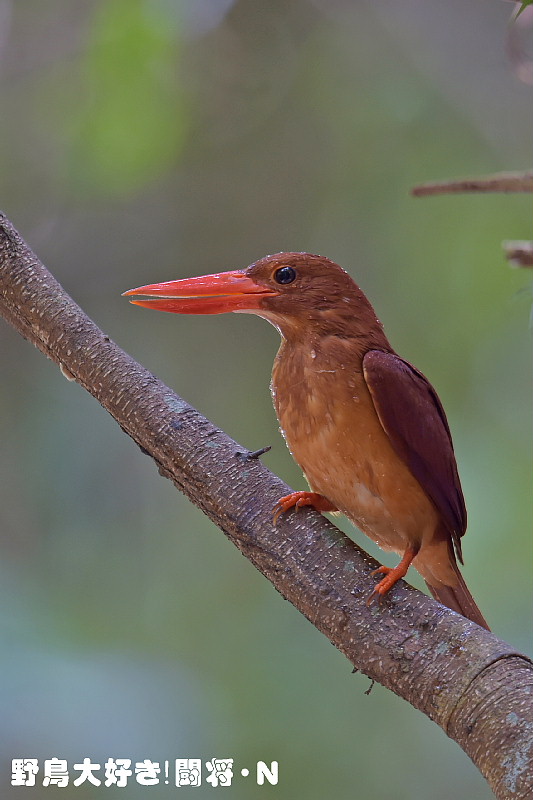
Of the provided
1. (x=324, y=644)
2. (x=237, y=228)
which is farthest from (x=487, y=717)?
(x=237, y=228)

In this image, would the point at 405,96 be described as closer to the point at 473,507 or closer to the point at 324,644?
the point at 473,507

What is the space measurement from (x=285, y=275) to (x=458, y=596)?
0.74 meters

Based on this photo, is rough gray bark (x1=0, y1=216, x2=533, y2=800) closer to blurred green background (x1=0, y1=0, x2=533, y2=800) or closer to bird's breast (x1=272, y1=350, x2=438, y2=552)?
bird's breast (x1=272, y1=350, x2=438, y2=552)

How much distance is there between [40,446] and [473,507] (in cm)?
166

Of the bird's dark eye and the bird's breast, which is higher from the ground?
the bird's dark eye

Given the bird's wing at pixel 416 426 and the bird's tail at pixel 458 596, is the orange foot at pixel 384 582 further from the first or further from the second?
the bird's tail at pixel 458 596

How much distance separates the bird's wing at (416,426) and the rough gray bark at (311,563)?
274 mm

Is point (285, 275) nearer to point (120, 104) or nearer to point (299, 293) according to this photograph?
point (299, 293)

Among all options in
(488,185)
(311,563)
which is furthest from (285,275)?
(311,563)

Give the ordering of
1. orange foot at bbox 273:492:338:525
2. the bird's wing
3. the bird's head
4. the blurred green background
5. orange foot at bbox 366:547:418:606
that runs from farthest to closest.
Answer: the blurred green background, the bird's head, the bird's wing, orange foot at bbox 273:492:338:525, orange foot at bbox 366:547:418:606

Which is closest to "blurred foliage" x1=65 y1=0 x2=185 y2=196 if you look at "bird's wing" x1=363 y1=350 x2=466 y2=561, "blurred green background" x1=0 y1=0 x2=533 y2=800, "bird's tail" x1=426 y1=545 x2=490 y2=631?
"blurred green background" x1=0 y1=0 x2=533 y2=800

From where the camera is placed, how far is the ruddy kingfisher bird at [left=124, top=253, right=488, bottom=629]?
161 cm

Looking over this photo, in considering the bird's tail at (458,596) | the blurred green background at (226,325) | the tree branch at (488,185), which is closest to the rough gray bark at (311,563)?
the bird's tail at (458,596)

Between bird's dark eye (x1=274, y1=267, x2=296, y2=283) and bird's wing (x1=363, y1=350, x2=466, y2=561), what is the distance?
227 millimetres
